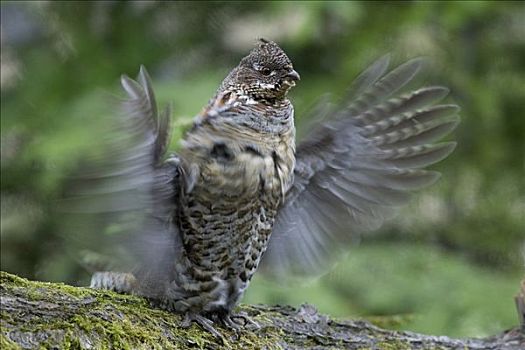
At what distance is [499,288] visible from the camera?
486 cm

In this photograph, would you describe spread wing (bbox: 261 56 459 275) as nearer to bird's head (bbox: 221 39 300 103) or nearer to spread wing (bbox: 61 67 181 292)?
bird's head (bbox: 221 39 300 103)

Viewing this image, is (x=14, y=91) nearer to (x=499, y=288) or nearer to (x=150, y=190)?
(x=150, y=190)

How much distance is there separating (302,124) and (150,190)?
0.77 m

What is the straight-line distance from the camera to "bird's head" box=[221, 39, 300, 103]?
122 inches

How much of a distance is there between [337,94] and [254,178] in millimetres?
2167

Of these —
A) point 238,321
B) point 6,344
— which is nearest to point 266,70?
point 238,321

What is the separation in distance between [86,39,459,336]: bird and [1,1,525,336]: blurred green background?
88cm

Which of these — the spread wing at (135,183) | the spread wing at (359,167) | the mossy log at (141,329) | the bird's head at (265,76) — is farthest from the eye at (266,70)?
the mossy log at (141,329)

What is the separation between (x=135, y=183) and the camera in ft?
8.64

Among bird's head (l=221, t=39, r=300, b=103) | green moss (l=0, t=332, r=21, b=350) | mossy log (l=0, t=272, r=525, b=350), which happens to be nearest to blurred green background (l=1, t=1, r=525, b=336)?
bird's head (l=221, t=39, r=300, b=103)

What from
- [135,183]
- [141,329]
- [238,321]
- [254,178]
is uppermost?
[254,178]

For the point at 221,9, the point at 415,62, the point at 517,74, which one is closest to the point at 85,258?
the point at 415,62

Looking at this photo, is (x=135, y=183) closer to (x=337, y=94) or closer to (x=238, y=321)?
(x=238, y=321)

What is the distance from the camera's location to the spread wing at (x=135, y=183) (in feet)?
8.41
